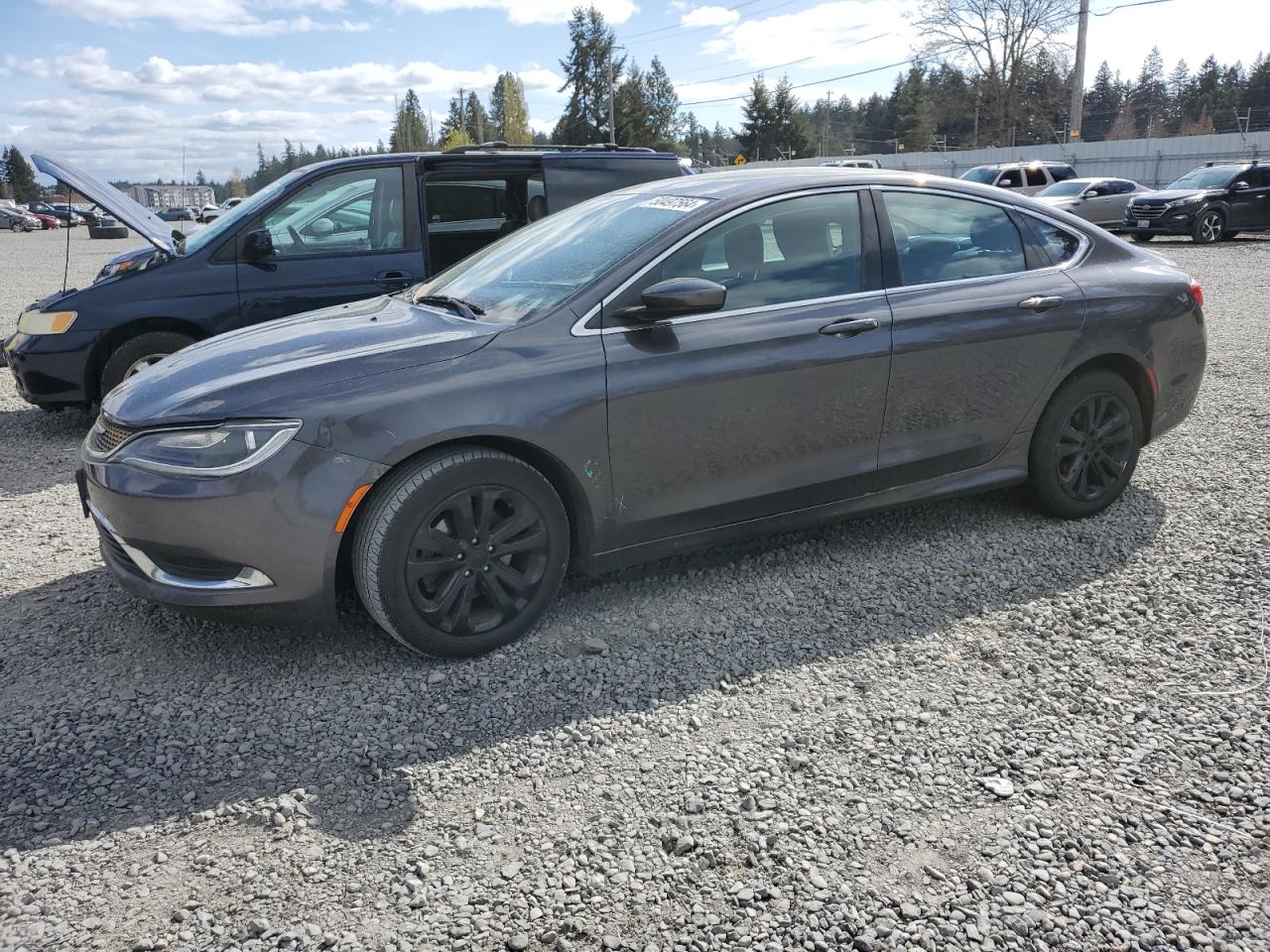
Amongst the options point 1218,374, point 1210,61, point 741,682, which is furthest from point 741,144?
point 741,682

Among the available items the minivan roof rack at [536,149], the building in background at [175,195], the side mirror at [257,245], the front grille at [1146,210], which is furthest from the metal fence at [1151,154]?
the building in background at [175,195]

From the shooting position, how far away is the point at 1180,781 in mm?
2838

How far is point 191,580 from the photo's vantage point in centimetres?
331

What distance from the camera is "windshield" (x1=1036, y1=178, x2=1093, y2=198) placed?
2452cm

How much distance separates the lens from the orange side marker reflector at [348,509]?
3258 mm

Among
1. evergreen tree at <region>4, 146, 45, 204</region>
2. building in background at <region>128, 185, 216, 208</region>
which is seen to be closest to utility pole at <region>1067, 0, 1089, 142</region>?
building in background at <region>128, 185, 216, 208</region>

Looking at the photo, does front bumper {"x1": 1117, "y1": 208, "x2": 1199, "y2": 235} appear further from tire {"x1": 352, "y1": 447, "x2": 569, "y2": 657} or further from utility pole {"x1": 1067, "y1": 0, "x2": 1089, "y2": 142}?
tire {"x1": 352, "y1": 447, "x2": 569, "y2": 657}

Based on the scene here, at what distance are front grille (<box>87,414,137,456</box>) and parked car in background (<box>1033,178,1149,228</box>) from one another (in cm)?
2351

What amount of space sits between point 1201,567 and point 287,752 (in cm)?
373

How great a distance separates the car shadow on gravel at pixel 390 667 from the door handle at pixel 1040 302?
3.44 ft

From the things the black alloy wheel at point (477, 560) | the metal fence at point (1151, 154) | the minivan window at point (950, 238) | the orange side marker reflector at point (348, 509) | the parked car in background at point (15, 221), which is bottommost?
the black alloy wheel at point (477, 560)

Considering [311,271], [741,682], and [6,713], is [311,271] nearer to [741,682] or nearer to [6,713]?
[6,713]

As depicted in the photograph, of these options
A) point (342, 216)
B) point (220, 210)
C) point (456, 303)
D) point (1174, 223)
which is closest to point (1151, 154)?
point (1174, 223)

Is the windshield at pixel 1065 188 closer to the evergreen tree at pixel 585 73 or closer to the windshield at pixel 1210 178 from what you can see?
the windshield at pixel 1210 178
